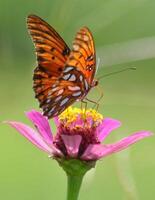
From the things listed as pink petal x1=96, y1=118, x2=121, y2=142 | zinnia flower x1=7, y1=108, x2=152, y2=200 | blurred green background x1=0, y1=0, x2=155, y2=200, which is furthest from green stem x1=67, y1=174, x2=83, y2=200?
blurred green background x1=0, y1=0, x2=155, y2=200

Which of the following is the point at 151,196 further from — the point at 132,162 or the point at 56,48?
the point at 56,48

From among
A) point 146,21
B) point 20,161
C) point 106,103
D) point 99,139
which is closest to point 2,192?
point 20,161

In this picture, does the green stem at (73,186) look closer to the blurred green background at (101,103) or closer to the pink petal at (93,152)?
the pink petal at (93,152)

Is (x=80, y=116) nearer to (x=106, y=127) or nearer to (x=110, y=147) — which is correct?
(x=106, y=127)

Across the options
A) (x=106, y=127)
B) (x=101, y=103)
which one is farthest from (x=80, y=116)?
(x=101, y=103)

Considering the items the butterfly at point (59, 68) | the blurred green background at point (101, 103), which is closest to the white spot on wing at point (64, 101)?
the butterfly at point (59, 68)

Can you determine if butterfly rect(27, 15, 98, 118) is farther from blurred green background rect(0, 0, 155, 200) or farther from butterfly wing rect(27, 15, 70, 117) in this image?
blurred green background rect(0, 0, 155, 200)
